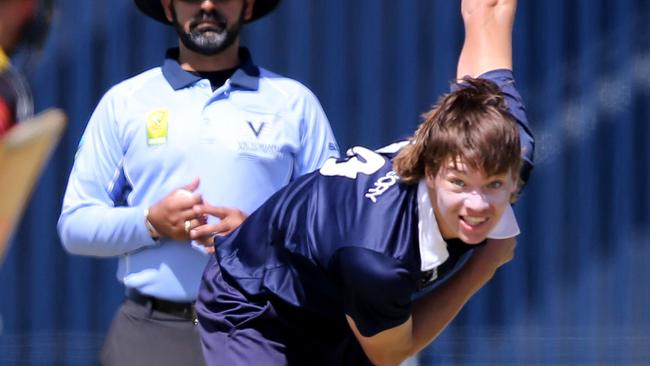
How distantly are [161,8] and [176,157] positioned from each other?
0.70 m

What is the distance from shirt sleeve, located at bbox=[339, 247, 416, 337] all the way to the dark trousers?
734mm

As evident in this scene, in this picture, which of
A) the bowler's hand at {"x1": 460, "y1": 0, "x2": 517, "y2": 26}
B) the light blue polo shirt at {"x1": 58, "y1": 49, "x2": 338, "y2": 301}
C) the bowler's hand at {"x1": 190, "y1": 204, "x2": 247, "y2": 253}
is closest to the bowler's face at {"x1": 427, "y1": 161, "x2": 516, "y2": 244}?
the bowler's hand at {"x1": 460, "y1": 0, "x2": 517, "y2": 26}

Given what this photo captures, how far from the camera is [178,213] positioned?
3.83 metres

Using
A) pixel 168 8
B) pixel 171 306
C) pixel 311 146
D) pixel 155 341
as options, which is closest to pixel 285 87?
pixel 311 146

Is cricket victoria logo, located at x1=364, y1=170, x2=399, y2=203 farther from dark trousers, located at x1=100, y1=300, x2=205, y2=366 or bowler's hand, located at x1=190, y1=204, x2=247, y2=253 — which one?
dark trousers, located at x1=100, y1=300, x2=205, y2=366

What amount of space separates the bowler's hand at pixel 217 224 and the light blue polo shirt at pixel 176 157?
109 millimetres

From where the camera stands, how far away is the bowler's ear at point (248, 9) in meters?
4.32

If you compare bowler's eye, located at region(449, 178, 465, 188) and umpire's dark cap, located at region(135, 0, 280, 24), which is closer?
bowler's eye, located at region(449, 178, 465, 188)

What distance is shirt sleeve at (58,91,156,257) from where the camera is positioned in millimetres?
3963

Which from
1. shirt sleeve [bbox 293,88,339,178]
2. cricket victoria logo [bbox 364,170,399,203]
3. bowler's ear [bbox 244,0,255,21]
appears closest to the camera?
cricket victoria logo [bbox 364,170,399,203]

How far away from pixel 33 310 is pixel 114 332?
2.21 metres

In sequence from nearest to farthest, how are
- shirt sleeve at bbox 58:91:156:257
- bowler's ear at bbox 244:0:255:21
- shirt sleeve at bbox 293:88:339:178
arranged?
1. shirt sleeve at bbox 58:91:156:257
2. shirt sleeve at bbox 293:88:339:178
3. bowler's ear at bbox 244:0:255:21

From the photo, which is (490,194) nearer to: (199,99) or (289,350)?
(289,350)

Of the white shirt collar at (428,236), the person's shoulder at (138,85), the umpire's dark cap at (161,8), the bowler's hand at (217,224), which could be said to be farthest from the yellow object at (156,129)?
the white shirt collar at (428,236)
